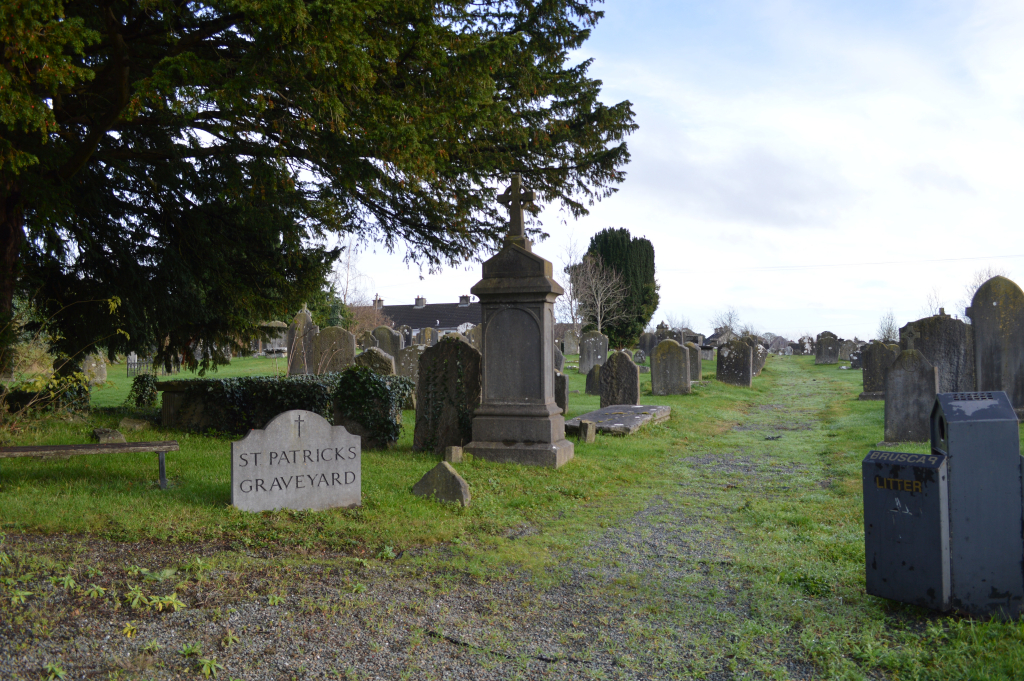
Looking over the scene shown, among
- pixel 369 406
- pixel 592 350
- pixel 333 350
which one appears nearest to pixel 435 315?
pixel 592 350

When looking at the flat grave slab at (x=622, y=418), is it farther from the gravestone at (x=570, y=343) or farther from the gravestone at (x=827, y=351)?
the gravestone at (x=570, y=343)

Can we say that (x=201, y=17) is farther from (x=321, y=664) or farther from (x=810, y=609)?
(x=810, y=609)

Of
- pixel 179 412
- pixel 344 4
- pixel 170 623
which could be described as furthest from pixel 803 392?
pixel 170 623

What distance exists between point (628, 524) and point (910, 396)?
625 cm

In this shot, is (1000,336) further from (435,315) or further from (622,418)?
(435,315)

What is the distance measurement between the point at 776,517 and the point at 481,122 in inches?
207

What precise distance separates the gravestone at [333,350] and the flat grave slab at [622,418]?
7.45 metres

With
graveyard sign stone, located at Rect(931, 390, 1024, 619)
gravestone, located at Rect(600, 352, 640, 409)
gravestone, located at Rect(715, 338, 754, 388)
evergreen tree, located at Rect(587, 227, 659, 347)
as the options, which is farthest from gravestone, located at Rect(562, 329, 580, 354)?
graveyard sign stone, located at Rect(931, 390, 1024, 619)

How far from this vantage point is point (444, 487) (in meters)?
6.51

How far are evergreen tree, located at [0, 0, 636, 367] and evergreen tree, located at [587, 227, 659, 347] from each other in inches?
1230

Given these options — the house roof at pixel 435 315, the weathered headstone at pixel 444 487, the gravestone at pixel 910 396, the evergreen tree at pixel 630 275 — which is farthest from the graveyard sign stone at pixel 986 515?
the house roof at pixel 435 315

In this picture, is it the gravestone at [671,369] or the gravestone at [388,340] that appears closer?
the gravestone at [671,369]

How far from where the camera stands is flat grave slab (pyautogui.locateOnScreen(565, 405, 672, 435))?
37.3 ft

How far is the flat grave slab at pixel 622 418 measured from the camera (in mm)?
11372
